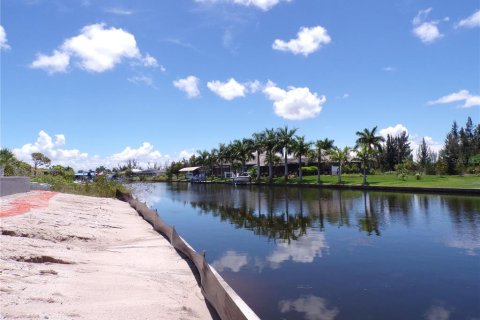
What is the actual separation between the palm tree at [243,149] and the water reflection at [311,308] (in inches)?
3162

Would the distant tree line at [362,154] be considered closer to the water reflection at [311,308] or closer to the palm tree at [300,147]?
the palm tree at [300,147]

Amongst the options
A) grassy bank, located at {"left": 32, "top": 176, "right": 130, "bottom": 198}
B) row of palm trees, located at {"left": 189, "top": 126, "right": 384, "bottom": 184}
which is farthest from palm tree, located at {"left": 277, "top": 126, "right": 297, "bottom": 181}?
grassy bank, located at {"left": 32, "top": 176, "right": 130, "bottom": 198}

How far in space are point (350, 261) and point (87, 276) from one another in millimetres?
9115

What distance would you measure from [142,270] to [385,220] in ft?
59.0

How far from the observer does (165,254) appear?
45.6 ft

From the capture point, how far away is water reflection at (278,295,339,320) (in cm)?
980

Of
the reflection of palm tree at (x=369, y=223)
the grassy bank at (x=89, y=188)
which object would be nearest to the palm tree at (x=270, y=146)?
the grassy bank at (x=89, y=188)

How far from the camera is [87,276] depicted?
9977 mm

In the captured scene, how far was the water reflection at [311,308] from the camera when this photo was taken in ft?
32.1

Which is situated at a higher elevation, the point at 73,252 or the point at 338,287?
the point at 73,252

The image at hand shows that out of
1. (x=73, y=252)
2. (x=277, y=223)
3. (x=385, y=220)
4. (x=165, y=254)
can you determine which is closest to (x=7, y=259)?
(x=73, y=252)

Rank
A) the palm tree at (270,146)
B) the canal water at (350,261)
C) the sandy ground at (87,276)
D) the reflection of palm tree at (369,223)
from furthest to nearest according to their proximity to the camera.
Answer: the palm tree at (270,146)
the reflection of palm tree at (369,223)
the canal water at (350,261)
the sandy ground at (87,276)

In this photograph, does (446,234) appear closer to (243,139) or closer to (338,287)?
(338,287)

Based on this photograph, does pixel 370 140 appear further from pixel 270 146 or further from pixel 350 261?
pixel 350 261
